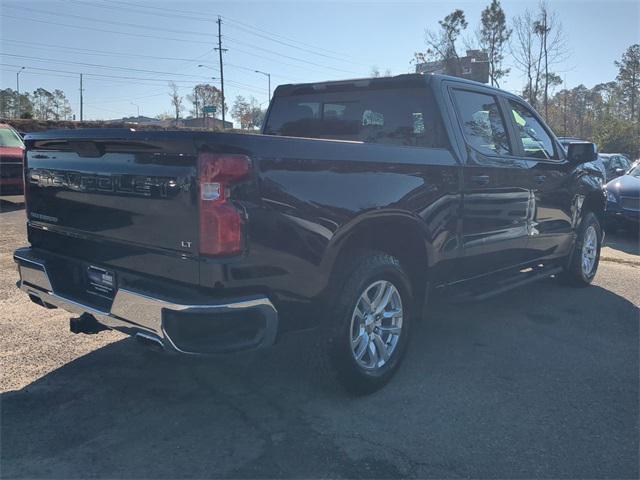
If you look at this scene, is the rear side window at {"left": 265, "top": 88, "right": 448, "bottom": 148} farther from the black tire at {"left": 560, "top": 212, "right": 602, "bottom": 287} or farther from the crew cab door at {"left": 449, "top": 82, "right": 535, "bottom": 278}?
the black tire at {"left": 560, "top": 212, "right": 602, "bottom": 287}

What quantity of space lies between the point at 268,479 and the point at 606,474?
162cm

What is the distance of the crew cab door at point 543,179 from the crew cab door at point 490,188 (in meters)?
0.11

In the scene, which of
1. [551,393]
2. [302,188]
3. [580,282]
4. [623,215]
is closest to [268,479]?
[302,188]

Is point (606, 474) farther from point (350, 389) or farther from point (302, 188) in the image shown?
point (302, 188)

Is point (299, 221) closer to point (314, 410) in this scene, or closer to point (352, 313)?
point (352, 313)

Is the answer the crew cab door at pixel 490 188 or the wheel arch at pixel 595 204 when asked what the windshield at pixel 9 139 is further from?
the wheel arch at pixel 595 204

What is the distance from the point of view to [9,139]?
1312cm

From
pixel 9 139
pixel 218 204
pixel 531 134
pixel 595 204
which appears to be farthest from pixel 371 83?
pixel 9 139

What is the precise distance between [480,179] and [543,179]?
4.06 feet

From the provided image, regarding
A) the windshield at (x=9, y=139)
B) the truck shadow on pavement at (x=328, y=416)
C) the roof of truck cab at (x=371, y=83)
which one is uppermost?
the windshield at (x=9, y=139)

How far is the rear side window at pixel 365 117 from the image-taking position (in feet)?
13.4

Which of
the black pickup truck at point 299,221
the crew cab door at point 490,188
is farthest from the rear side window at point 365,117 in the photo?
the crew cab door at point 490,188

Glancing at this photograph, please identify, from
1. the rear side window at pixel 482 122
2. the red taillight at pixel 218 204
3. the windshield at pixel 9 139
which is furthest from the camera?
the windshield at pixel 9 139

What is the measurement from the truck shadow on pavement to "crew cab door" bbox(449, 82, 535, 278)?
767 millimetres
